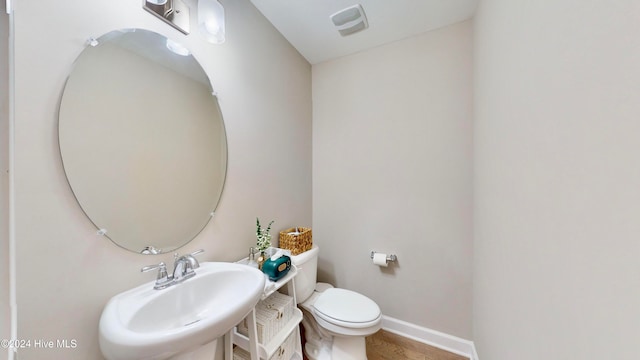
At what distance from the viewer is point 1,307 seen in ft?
1.08

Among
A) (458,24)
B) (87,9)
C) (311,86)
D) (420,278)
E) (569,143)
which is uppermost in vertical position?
(458,24)

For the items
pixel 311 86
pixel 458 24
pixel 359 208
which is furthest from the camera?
pixel 311 86

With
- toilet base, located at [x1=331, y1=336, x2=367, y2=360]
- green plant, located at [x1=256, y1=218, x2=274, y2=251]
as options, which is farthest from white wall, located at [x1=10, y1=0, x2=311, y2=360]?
toilet base, located at [x1=331, y1=336, x2=367, y2=360]

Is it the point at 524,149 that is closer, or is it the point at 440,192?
the point at 524,149

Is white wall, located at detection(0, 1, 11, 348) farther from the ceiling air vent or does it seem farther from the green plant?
the ceiling air vent

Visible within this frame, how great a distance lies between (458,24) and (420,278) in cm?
189

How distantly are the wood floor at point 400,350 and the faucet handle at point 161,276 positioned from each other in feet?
4.79

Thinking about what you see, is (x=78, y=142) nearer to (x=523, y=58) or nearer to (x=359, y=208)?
(x=523, y=58)

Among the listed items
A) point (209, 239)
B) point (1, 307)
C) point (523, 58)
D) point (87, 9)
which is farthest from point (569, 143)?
point (87, 9)

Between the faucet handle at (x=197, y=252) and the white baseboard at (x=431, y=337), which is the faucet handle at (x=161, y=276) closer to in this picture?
the faucet handle at (x=197, y=252)

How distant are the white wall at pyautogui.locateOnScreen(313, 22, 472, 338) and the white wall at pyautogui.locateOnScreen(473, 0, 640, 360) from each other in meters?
0.62

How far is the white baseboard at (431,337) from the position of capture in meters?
1.45

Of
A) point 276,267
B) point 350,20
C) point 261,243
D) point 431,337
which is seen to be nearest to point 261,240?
point 261,243

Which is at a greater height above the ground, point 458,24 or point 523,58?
point 458,24
